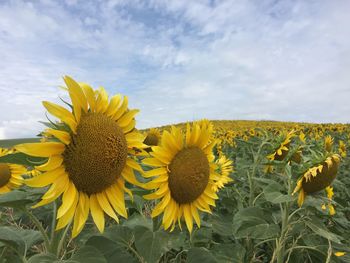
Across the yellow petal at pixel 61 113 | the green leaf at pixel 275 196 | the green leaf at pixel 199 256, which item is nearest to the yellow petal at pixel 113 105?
the yellow petal at pixel 61 113

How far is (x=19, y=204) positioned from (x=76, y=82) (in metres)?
0.64

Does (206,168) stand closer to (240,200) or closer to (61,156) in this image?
(61,156)

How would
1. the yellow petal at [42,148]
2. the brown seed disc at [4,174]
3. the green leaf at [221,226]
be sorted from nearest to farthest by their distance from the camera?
the yellow petal at [42,148]
the green leaf at [221,226]
the brown seed disc at [4,174]

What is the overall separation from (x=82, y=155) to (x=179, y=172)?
801mm

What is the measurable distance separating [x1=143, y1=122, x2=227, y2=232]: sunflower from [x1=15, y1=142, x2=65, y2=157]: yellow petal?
0.66m

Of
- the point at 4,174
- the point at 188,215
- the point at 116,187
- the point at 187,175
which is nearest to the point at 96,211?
the point at 116,187

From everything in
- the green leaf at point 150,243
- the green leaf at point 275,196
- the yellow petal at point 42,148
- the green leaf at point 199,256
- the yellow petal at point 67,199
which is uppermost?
the yellow petal at point 42,148

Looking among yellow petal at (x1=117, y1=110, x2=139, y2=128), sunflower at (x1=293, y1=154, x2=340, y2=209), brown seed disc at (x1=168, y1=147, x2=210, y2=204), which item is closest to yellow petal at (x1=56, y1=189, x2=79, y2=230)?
yellow petal at (x1=117, y1=110, x2=139, y2=128)

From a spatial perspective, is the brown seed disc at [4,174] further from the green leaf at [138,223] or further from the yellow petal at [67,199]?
the yellow petal at [67,199]

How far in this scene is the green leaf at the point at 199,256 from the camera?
204 cm

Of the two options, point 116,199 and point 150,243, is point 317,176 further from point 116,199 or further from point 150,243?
point 116,199

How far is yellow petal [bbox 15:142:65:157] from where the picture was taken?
1.51 meters

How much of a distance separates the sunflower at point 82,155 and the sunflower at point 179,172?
0.36 meters

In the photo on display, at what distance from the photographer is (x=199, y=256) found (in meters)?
2.06
